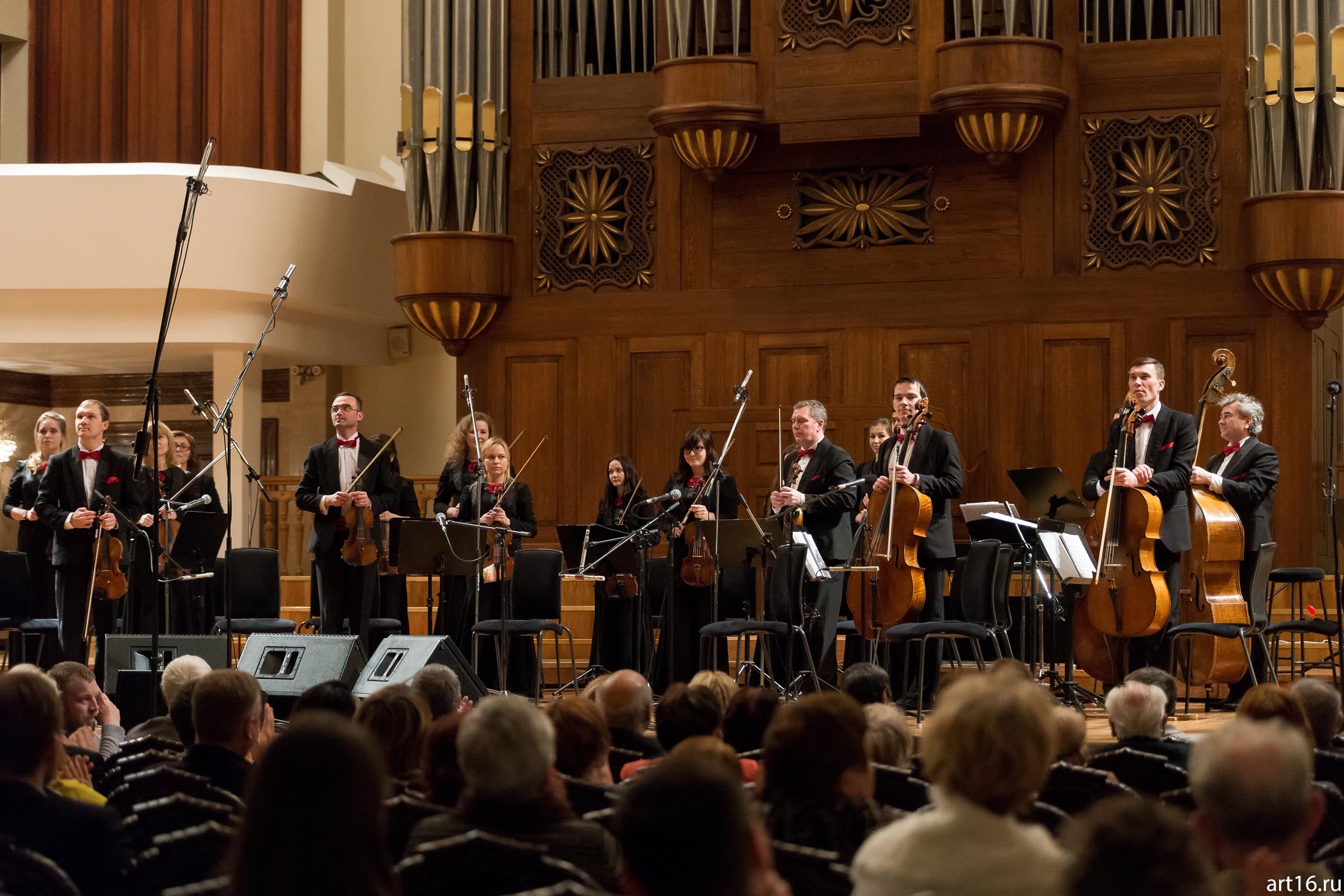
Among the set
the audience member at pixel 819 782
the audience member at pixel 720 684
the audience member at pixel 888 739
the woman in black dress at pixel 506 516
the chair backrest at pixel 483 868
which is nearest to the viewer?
the chair backrest at pixel 483 868

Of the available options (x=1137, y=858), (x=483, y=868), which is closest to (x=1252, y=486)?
(x=483, y=868)

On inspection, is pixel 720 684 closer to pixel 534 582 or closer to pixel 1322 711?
pixel 1322 711

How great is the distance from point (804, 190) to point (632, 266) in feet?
3.57

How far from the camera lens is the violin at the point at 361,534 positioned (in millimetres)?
7793

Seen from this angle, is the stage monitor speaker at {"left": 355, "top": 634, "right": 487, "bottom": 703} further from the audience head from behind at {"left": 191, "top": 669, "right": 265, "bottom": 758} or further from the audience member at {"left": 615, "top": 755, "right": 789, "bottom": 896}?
the audience member at {"left": 615, "top": 755, "right": 789, "bottom": 896}

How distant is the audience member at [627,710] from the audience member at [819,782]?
3.87 feet

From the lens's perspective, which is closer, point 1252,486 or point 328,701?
point 328,701

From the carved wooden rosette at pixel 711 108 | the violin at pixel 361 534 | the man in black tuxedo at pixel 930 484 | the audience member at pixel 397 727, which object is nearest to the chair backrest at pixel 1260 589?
the man in black tuxedo at pixel 930 484

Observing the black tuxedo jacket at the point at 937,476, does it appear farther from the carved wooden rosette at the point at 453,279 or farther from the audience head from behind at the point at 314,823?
the audience head from behind at the point at 314,823

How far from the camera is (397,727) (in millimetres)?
3377

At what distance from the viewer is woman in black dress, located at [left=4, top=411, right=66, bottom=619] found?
8.20 meters

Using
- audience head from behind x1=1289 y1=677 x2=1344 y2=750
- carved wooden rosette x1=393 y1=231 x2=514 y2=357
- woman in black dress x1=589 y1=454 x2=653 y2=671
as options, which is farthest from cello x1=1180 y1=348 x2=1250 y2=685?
carved wooden rosette x1=393 y1=231 x2=514 y2=357

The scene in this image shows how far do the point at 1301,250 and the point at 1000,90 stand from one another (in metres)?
1.71

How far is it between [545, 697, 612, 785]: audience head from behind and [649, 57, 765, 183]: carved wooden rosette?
6186mm
